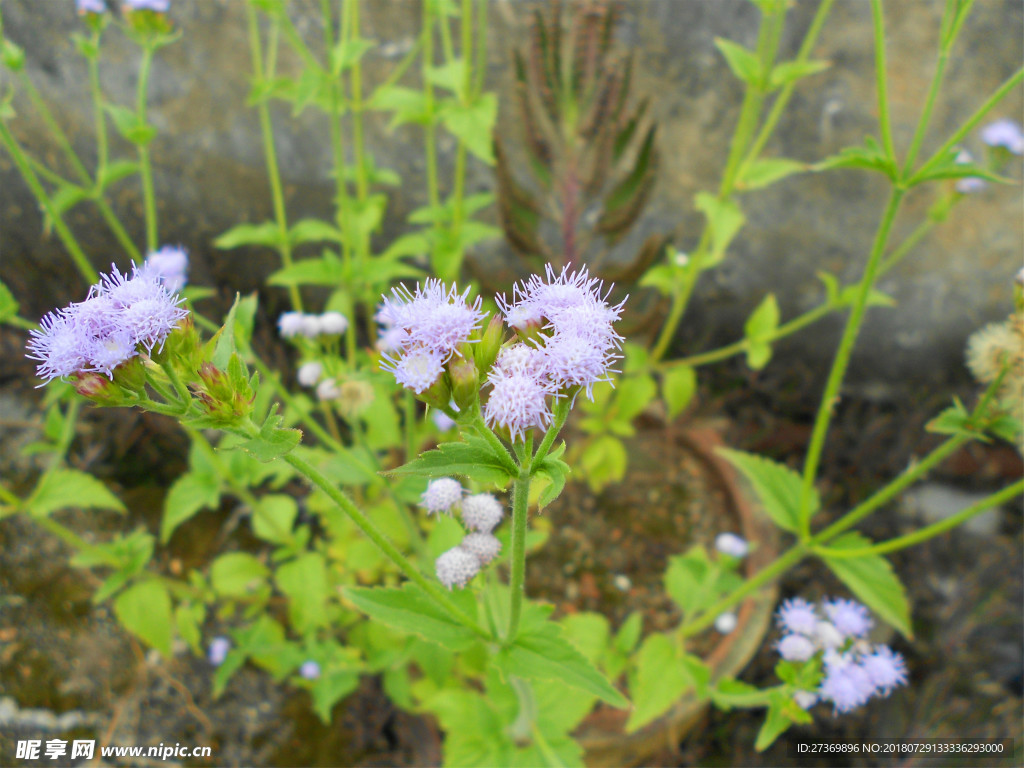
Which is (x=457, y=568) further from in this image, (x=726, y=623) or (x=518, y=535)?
(x=726, y=623)


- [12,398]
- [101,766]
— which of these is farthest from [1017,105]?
[12,398]

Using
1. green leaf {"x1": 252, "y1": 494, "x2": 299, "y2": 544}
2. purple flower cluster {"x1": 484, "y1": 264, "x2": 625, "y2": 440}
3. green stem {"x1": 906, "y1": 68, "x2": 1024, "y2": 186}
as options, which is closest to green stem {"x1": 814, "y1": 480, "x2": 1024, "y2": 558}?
green stem {"x1": 906, "y1": 68, "x2": 1024, "y2": 186}

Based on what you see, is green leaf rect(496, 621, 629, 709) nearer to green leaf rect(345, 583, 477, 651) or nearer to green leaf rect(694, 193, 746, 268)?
green leaf rect(345, 583, 477, 651)

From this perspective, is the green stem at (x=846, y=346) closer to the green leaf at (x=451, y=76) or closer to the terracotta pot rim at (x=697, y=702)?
the terracotta pot rim at (x=697, y=702)

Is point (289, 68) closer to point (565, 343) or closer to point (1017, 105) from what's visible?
point (565, 343)

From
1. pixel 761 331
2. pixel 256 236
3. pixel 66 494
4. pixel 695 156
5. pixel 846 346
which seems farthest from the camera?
pixel 695 156

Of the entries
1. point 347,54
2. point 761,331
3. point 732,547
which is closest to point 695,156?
point 761,331
